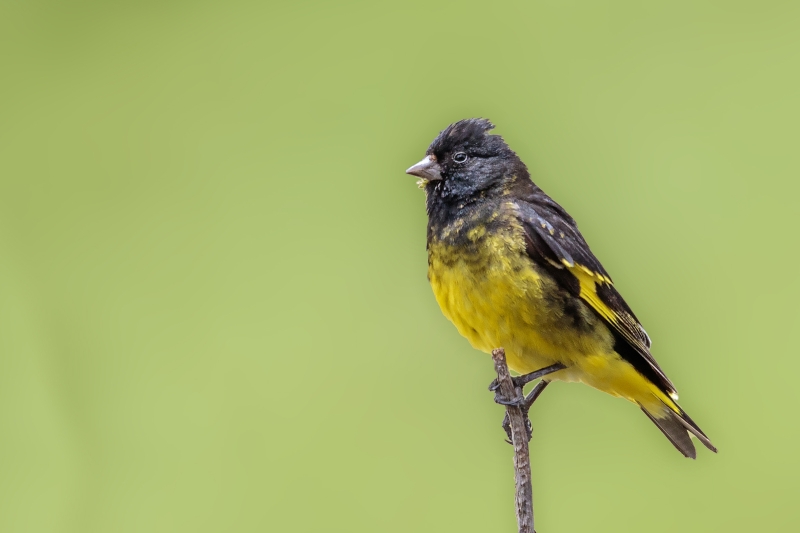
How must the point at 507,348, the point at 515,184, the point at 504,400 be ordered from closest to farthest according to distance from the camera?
the point at 504,400
the point at 507,348
the point at 515,184

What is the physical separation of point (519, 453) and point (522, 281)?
68cm

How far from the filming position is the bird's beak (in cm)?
351

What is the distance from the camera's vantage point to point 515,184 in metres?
3.62

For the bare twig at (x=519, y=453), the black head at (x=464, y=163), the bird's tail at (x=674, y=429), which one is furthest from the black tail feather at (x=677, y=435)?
the black head at (x=464, y=163)

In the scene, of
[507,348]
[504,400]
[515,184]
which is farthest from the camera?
[515,184]

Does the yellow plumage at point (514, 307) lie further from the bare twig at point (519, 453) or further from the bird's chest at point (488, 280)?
the bare twig at point (519, 453)

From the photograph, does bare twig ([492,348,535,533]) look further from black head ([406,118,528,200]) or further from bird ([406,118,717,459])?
black head ([406,118,528,200])

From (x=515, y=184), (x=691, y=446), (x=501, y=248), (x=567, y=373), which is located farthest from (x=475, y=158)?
(x=691, y=446)

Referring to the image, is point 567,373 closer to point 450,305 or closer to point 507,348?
point 507,348

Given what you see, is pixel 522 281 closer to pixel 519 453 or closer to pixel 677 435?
pixel 519 453

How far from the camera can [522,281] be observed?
10.7 feet

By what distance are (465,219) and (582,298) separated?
20.6 inches

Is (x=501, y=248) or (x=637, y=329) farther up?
(x=501, y=248)

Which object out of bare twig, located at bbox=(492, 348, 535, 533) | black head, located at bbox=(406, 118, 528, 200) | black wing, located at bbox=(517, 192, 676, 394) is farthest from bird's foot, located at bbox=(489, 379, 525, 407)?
black head, located at bbox=(406, 118, 528, 200)
